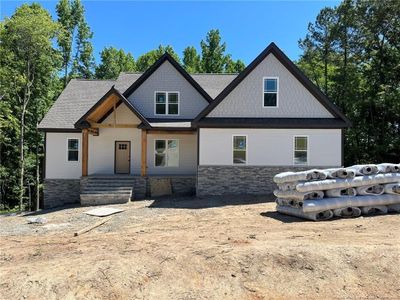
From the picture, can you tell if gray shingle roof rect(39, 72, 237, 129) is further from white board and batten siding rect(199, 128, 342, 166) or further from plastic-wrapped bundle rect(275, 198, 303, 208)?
plastic-wrapped bundle rect(275, 198, 303, 208)

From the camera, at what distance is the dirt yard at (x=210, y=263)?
4.95 metres

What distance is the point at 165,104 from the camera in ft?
59.1

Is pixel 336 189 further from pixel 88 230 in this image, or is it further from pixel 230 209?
pixel 88 230

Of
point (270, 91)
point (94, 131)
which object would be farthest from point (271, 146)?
point (94, 131)

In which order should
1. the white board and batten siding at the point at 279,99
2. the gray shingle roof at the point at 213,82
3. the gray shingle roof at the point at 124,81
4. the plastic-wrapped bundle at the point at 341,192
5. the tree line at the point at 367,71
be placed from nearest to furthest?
the plastic-wrapped bundle at the point at 341,192 < the white board and batten siding at the point at 279,99 < the gray shingle roof at the point at 124,81 < the gray shingle roof at the point at 213,82 < the tree line at the point at 367,71

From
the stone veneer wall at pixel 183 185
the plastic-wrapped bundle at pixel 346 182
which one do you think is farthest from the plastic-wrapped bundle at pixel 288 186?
the stone veneer wall at pixel 183 185

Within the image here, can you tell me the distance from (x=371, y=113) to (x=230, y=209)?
1937 cm

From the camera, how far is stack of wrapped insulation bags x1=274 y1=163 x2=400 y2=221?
9.75 m

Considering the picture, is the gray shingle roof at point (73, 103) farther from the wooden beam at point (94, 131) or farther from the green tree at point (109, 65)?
the green tree at point (109, 65)

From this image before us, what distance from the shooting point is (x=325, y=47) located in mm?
28609

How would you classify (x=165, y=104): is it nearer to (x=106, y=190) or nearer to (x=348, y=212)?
(x=106, y=190)

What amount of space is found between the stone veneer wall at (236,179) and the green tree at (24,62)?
46.1ft

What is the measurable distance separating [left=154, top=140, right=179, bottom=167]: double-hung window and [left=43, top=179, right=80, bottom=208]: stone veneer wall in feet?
14.4

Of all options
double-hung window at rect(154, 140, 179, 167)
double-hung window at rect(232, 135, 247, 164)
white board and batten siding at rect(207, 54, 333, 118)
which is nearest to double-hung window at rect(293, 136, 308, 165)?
white board and batten siding at rect(207, 54, 333, 118)
